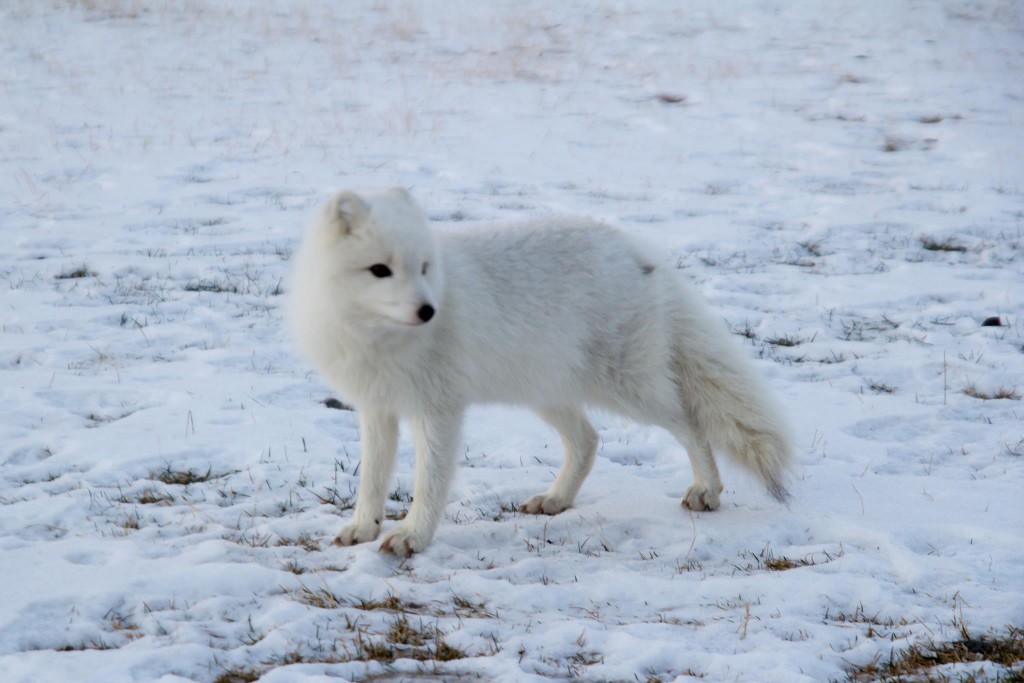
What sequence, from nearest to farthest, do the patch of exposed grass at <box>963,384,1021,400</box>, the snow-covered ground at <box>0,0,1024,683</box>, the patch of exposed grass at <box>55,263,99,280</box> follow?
1. the snow-covered ground at <box>0,0,1024,683</box>
2. the patch of exposed grass at <box>963,384,1021,400</box>
3. the patch of exposed grass at <box>55,263,99,280</box>

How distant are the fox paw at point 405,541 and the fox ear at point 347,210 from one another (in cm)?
135

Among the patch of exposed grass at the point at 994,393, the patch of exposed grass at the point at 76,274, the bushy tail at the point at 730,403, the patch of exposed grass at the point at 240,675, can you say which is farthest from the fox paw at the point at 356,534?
the patch of exposed grass at the point at 76,274

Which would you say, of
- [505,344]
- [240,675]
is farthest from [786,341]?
[240,675]

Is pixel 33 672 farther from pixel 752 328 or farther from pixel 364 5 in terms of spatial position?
pixel 364 5

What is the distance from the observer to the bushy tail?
471 cm

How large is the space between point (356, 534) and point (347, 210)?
4.88ft

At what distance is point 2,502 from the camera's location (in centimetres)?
444

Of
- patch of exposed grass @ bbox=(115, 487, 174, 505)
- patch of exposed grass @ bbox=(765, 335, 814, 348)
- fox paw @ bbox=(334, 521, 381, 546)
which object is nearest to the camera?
fox paw @ bbox=(334, 521, 381, 546)

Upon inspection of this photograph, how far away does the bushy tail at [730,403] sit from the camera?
4711mm

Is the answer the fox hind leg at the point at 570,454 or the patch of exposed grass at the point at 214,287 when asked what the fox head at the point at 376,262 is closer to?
the fox hind leg at the point at 570,454

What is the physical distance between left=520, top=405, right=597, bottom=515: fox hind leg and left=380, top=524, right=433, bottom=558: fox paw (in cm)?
77

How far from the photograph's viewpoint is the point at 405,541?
4246 millimetres

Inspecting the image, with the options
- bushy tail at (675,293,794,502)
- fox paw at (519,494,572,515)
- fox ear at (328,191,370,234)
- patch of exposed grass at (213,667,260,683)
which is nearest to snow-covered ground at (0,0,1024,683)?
patch of exposed grass at (213,667,260,683)

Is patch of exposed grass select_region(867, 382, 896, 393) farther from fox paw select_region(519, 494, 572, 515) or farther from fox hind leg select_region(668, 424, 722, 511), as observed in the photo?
fox paw select_region(519, 494, 572, 515)
